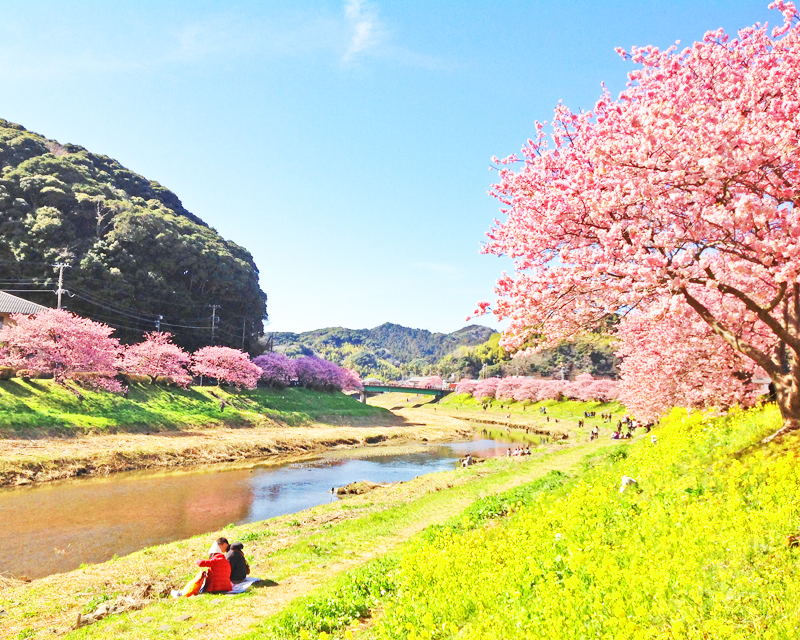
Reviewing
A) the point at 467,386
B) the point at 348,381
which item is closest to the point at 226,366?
the point at 348,381

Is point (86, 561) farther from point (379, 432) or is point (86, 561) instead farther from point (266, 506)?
point (379, 432)

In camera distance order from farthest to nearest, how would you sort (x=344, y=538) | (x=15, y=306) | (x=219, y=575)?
(x=15, y=306)
(x=344, y=538)
(x=219, y=575)

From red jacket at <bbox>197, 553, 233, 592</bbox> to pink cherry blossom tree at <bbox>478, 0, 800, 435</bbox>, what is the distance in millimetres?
7914

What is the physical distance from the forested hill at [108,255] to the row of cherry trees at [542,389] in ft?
178

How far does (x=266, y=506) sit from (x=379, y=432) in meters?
33.7

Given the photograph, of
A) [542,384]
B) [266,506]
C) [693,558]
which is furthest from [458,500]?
[542,384]

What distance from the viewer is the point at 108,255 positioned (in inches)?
2454

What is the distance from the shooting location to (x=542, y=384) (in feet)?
332

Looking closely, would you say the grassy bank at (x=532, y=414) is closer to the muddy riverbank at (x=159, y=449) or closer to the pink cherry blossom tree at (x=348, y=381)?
the pink cherry blossom tree at (x=348, y=381)

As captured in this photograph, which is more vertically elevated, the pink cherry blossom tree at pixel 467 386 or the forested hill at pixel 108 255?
the forested hill at pixel 108 255

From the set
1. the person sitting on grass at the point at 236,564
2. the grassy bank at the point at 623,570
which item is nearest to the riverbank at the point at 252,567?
the person sitting on grass at the point at 236,564

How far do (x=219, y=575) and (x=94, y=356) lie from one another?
126 feet

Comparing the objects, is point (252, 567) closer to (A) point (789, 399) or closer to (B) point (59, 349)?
(A) point (789, 399)

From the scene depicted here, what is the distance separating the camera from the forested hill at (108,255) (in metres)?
59.8
